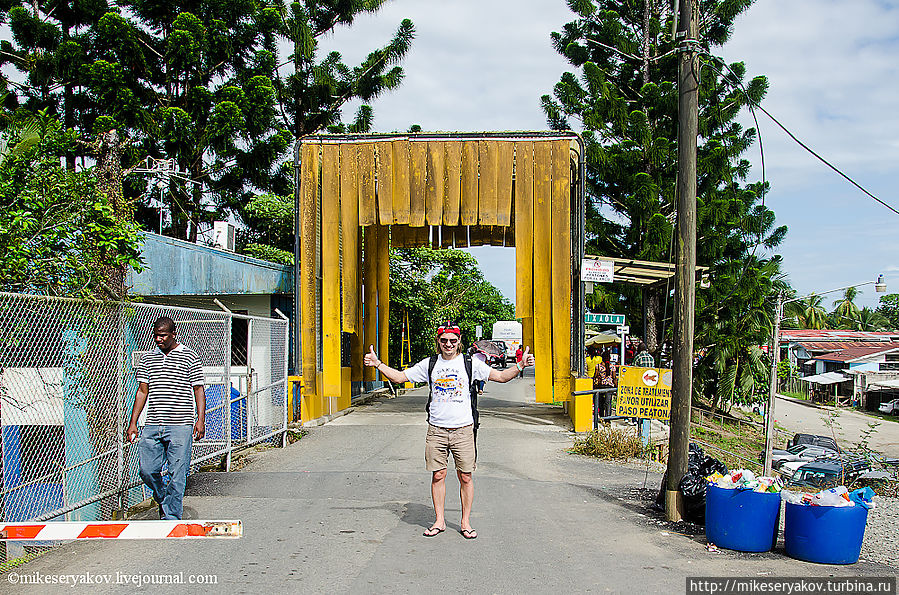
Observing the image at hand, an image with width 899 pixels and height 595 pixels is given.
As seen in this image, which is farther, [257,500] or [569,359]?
[569,359]

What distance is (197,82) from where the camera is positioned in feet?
89.7

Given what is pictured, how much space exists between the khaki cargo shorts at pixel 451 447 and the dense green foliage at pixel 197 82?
18.1m

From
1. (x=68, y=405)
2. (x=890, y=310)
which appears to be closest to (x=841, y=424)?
(x=68, y=405)

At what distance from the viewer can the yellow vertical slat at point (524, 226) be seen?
15.6 meters

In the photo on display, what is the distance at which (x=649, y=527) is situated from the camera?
7.09 m

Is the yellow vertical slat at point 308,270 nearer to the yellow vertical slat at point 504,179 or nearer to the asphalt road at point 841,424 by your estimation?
the yellow vertical slat at point 504,179

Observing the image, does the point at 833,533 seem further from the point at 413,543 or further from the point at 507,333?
the point at 507,333

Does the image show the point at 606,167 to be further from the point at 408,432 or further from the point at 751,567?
the point at 751,567

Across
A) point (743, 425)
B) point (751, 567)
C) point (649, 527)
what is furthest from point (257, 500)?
point (743, 425)

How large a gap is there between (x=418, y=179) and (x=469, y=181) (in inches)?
42.0

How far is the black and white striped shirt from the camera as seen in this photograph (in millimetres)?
6328

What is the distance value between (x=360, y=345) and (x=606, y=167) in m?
12.6

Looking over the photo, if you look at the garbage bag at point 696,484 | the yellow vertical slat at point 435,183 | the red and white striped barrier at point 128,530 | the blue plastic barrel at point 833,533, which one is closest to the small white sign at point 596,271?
the yellow vertical slat at point 435,183

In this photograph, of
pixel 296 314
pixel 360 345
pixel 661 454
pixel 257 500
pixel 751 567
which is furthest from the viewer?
pixel 360 345
